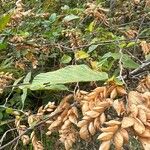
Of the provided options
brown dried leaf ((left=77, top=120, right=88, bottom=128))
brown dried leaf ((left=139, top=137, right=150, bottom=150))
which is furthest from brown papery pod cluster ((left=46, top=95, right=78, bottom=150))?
brown dried leaf ((left=139, top=137, right=150, bottom=150))

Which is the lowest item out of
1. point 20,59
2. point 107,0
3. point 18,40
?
point 107,0

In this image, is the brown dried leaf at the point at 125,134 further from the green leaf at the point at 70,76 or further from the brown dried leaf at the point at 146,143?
the green leaf at the point at 70,76

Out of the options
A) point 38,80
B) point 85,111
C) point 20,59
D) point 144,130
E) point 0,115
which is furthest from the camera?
point 0,115

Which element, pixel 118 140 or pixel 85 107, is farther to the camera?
pixel 85 107

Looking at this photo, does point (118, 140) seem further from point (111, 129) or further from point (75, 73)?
point (75, 73)

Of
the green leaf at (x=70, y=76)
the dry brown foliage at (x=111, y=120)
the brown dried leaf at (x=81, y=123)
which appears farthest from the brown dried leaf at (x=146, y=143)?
the green leaf at (x=70, y=76)

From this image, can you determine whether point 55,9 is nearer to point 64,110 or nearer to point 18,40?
point 18,40

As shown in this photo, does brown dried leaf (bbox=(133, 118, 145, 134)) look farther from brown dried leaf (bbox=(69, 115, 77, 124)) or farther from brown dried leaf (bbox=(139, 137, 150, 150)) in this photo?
brown dried leaf (bbox=(69, 115, 77, 124))

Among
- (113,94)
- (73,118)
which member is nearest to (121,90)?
(113,94)

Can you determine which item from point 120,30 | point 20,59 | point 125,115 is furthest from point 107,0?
point 125,115
